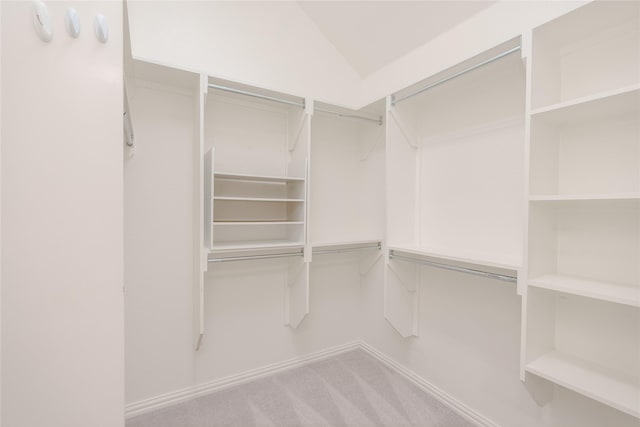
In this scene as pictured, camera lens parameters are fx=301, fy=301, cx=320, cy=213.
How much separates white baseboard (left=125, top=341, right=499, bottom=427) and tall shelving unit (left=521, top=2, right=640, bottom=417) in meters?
0.81

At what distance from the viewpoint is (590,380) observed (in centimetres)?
134

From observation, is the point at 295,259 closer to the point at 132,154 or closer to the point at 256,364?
the point at 256,364

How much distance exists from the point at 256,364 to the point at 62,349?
6.27ft

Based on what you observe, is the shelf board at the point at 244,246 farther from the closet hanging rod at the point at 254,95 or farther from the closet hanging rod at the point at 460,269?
the closet hanging rod at the point at 254,95

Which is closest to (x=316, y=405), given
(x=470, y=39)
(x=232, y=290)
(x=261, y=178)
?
(x=232, y=290)

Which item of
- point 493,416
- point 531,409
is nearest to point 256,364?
point 493,416

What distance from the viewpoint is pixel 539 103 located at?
1.47 metres

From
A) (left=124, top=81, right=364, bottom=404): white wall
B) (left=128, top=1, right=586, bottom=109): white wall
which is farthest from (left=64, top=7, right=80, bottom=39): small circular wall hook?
(left=124, top=81, right=364, bottom=404): white wall

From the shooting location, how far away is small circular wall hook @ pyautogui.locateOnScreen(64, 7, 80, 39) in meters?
0.81

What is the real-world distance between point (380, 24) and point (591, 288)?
224 cm

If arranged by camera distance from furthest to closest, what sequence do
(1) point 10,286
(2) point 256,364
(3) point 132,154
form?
1. (2) point 256,364
2. (3) point 132,154
3. (1) point 10,286

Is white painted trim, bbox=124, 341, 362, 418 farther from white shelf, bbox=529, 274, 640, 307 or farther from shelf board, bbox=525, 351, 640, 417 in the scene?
white shelf, bbox=529, 274, 640, 307

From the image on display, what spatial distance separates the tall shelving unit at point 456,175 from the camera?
1.83 meters

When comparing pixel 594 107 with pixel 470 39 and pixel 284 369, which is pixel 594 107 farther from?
pixel 284 369
